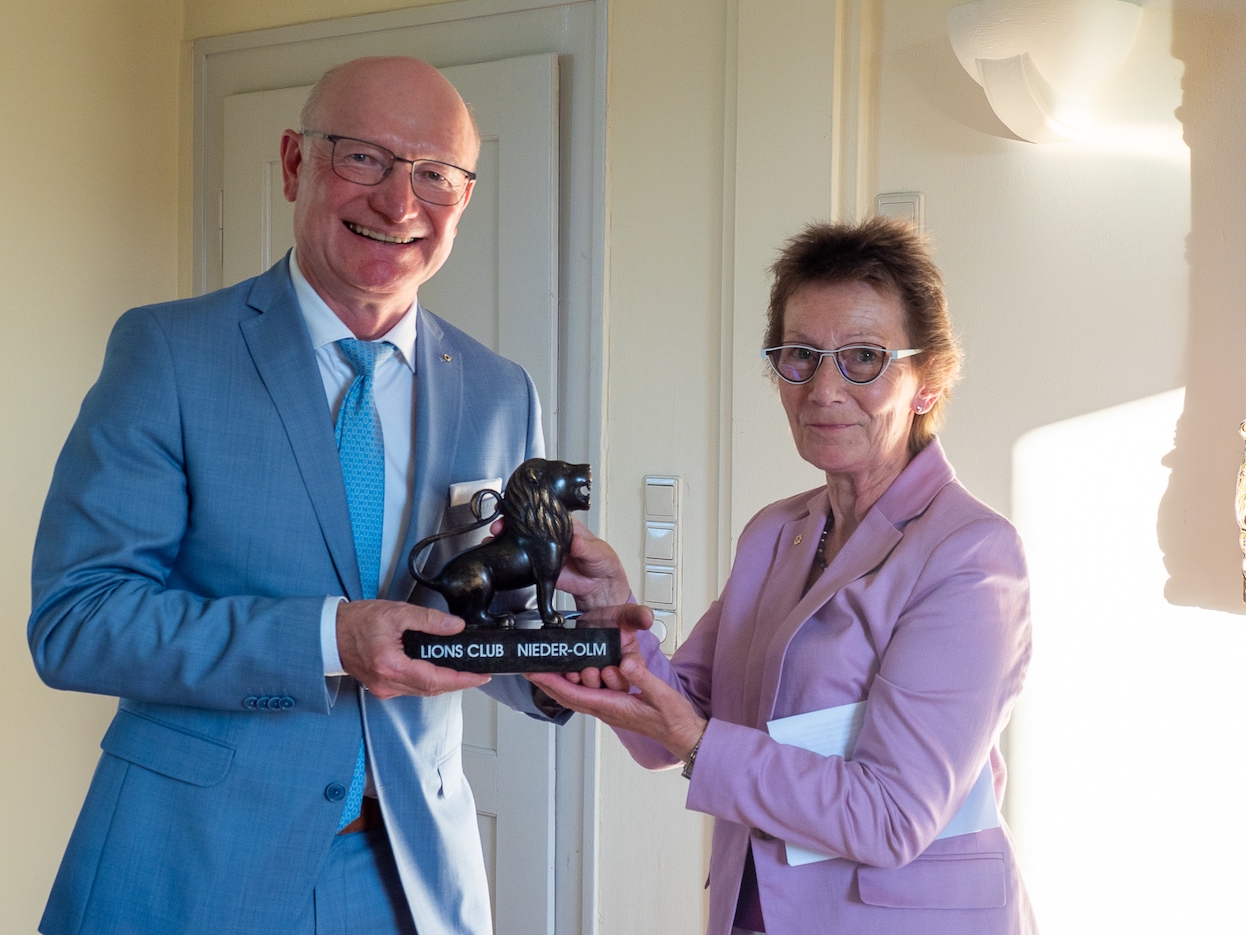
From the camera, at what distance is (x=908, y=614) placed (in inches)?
55.2

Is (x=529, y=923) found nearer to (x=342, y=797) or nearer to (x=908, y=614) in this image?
(x=342, y=797)

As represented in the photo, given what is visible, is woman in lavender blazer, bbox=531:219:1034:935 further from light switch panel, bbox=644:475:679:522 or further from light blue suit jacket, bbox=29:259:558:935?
light switch panel, bbox=644:475:679:522

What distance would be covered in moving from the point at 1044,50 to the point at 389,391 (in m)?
1.48

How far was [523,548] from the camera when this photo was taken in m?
1.53

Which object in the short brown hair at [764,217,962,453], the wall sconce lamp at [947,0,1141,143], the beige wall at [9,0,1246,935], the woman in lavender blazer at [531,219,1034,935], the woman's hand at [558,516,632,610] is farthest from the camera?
the beige wall at [9,0,1246,935]

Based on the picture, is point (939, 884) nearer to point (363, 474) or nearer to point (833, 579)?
point (833, 579)

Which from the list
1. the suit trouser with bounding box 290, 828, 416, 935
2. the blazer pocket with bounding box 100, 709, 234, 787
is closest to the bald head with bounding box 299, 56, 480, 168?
the blazer pocket with bounding box 100, 709, 234, 787

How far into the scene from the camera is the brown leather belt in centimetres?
155

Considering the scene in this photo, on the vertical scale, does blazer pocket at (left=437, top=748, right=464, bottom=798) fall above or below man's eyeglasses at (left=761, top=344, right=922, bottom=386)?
below

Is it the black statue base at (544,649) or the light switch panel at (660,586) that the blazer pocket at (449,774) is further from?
the light switch panel at (660,586)

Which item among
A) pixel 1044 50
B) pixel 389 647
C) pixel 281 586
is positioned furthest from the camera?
pixel 1044 50

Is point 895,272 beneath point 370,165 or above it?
beneath

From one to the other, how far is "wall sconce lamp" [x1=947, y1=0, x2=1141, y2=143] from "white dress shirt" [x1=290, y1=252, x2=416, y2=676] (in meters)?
1.32

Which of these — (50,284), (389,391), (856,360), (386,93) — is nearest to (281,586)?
(389,391)
